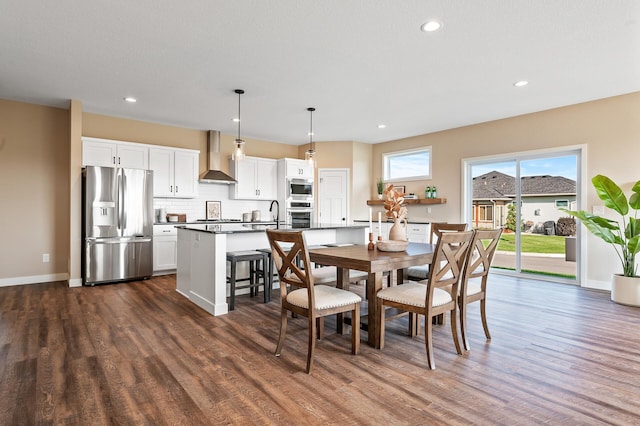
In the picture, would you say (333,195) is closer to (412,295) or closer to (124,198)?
(124,198)

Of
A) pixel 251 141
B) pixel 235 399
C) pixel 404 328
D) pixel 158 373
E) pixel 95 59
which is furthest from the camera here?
pixel 251 141

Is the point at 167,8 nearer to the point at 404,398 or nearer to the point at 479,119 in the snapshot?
the point at 404,398

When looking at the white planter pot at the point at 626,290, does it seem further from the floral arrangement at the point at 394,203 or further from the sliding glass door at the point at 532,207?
the floral arrangement at the point at 394,203

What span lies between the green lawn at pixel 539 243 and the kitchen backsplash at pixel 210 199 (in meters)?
4.76

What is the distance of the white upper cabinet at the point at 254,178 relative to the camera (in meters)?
7.16

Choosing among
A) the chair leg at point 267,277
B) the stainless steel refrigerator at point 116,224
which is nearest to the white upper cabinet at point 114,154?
the stainless steel refrigerator at point 116,224

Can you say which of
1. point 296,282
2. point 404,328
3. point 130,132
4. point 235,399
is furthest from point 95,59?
point 404,328

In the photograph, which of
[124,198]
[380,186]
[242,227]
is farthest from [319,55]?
[380,186]

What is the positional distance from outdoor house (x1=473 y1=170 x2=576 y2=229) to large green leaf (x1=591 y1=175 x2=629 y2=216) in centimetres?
90

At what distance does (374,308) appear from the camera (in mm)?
2816

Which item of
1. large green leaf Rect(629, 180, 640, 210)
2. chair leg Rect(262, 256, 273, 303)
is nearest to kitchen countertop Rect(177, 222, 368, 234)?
chair leg Rect(262, 256, 273, 303)

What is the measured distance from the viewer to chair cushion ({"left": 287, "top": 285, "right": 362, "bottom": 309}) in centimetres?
256

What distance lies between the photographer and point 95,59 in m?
3.69

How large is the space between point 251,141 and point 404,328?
5543 mm
